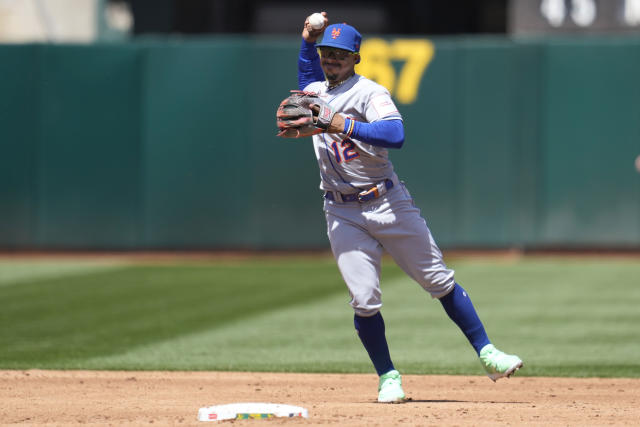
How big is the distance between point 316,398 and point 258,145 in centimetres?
867

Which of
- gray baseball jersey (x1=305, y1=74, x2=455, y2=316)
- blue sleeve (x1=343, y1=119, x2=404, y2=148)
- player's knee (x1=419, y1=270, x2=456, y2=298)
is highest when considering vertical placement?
blue sleeve (x1=343, y1=119, x2=404, y2=148)

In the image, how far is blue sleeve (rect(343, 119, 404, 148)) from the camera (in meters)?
5.24

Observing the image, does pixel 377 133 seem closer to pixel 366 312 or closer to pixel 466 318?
pixel 366 312

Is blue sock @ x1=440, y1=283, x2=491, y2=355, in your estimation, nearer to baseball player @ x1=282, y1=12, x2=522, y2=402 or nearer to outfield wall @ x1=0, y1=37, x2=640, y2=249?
baseball player @ x1=282, y1=12, x2=522, y2=402

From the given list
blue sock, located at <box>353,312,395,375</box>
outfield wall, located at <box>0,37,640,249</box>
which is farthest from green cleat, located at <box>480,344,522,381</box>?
outfield wall, located at <box>0,37,640,249</box>

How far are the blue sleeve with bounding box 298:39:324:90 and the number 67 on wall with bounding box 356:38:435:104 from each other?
818cm

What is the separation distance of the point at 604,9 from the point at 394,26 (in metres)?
9.91

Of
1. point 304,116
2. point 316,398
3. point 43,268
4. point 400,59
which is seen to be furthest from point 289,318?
point 400,59

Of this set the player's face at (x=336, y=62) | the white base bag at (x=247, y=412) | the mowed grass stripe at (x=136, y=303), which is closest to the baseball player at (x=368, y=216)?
the player's face at (x=336, y=62)

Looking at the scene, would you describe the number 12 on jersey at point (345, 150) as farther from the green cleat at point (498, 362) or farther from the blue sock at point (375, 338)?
the green cleat at point (498, 362)

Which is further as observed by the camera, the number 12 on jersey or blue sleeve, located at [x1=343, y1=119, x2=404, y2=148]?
the number 12 on jersey

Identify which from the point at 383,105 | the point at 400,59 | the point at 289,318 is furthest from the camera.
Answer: the point at 400,59

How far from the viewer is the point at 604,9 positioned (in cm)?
1438

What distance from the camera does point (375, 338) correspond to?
18.7ft
